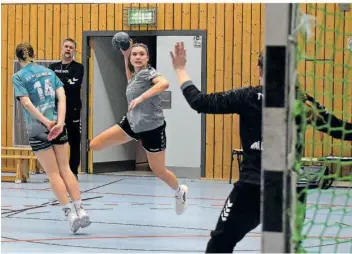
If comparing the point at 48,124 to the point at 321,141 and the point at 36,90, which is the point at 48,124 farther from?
the point at 321,141

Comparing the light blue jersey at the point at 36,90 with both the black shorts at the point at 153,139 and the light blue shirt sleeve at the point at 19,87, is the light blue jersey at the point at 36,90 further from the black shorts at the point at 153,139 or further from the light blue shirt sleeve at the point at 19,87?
the black shorts at the point at 153,139

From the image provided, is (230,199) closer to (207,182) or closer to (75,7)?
(207,182)

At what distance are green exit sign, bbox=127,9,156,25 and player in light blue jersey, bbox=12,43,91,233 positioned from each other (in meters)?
5.72

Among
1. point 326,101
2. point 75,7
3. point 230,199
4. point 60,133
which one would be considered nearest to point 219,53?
point 326,101

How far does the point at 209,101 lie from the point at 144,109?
112 inches

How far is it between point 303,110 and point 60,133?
3.68m

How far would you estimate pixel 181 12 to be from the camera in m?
11.7

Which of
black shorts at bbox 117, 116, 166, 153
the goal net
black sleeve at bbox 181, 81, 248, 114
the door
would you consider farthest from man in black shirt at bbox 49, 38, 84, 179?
black sleeve at bbox 181, 81, 248, 114

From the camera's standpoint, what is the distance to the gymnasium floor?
5.62 m

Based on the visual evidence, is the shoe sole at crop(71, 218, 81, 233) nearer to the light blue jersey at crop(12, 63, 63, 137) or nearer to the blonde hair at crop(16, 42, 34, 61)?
the light blue jersey at crop(12, 63, 63, 137)

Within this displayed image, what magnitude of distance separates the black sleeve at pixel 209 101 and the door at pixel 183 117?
7957mm

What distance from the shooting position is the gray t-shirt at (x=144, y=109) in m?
6.32

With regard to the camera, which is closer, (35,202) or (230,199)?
(230,199)

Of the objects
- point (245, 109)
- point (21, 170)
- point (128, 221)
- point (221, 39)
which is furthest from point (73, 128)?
point (245, 109)
